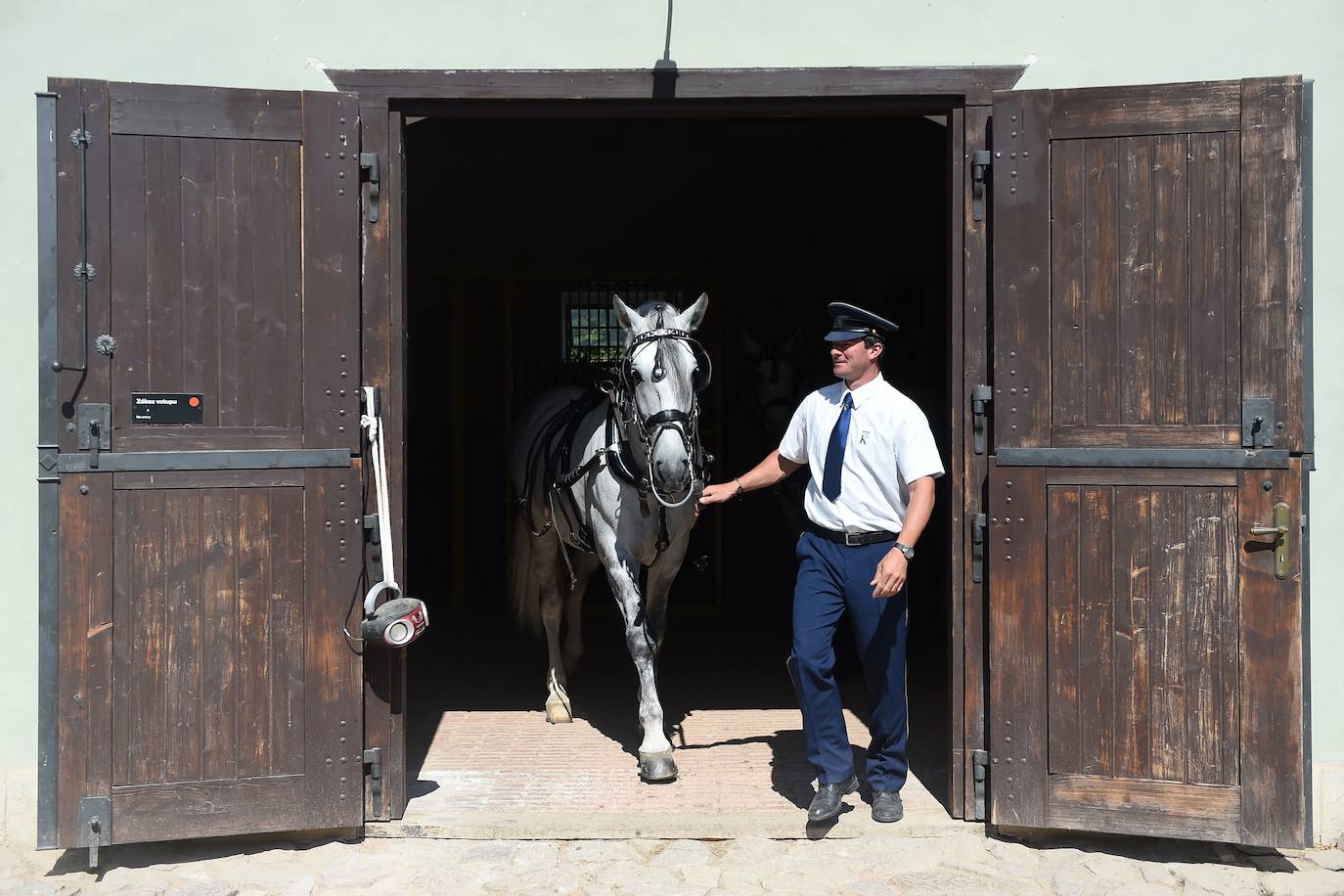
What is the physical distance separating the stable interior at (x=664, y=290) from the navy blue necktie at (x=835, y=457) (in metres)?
3.64

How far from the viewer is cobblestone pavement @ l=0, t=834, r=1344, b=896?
3678 millimetres

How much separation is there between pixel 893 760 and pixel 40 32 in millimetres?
4088

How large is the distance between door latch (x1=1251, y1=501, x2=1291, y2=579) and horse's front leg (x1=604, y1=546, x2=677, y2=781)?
2372 millimetres

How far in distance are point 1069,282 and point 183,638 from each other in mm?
3307

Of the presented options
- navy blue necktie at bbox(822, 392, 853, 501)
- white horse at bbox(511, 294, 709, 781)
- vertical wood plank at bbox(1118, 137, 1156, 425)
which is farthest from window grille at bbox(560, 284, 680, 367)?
vertical wood plank at bbox(1118, 137, 1156, 425)

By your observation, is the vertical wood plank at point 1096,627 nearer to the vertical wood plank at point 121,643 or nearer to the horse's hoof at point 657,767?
the horse's hoof at point 657,767

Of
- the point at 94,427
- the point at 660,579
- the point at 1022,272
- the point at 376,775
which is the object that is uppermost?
the point at 1022,272

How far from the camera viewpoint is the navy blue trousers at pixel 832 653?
4.03 meters

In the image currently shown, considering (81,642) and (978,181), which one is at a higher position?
(978,181)

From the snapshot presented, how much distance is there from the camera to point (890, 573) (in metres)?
3.77

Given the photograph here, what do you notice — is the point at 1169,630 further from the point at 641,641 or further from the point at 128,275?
the point at 128,275

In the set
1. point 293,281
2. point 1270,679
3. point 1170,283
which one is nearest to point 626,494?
point 293,281

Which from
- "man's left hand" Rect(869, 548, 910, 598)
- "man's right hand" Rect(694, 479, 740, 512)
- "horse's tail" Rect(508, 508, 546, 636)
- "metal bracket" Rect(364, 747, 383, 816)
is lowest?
"metal bracket" Rect(364, 747, 383, 816)

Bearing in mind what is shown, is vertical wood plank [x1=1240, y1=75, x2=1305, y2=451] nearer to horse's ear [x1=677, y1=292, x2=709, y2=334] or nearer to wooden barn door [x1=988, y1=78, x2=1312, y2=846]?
wooden barn door [x1=988, y1=78, x2=1312, y2=846]
